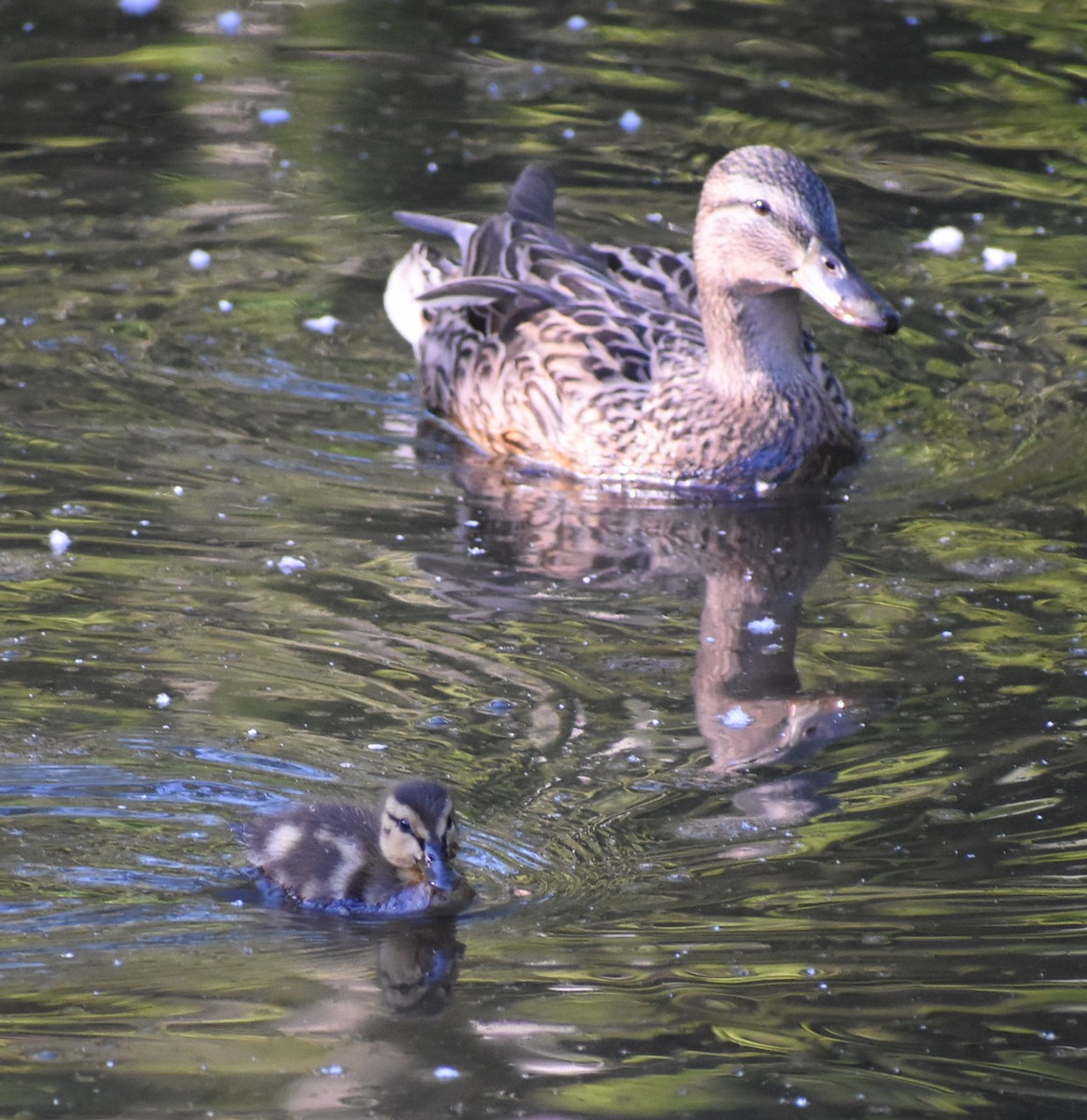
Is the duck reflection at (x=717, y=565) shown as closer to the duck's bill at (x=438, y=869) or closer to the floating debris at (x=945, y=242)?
the duck's bill at (x=438, y=869)

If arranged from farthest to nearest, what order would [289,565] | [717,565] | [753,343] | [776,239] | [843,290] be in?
[753,343]
[776,239]
[843,290]
[717,565]
[289,565]

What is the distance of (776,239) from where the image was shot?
7.91 meters

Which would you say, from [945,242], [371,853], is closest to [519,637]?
[371,853]

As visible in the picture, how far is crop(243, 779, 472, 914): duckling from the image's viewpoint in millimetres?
5066

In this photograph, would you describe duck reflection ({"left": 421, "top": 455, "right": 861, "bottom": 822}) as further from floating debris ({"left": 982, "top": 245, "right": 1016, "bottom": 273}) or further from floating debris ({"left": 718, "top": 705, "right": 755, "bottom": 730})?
floating debris ({"left": 982, "top": 245, "right": 1016, "bottom": 273})

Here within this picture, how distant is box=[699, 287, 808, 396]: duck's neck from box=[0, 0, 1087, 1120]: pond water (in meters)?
0.50

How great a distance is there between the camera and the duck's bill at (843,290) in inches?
299

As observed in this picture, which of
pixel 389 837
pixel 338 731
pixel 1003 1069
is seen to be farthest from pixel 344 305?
pixel 1003 1069

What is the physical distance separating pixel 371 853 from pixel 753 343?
3.55 metres

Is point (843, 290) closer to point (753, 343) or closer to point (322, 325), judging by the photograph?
point (753, 343)

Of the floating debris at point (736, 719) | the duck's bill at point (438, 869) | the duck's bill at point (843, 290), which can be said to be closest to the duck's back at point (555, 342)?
the duck's bill at point (843, 290)

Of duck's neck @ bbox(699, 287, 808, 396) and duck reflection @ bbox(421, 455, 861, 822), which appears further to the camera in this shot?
duck's neck @ bbox(699, 287, 808, 396)

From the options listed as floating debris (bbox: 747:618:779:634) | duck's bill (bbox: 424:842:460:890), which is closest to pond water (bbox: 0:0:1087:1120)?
floating debris (bbox: 747:618:779:634)

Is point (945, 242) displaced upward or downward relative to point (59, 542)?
upward
